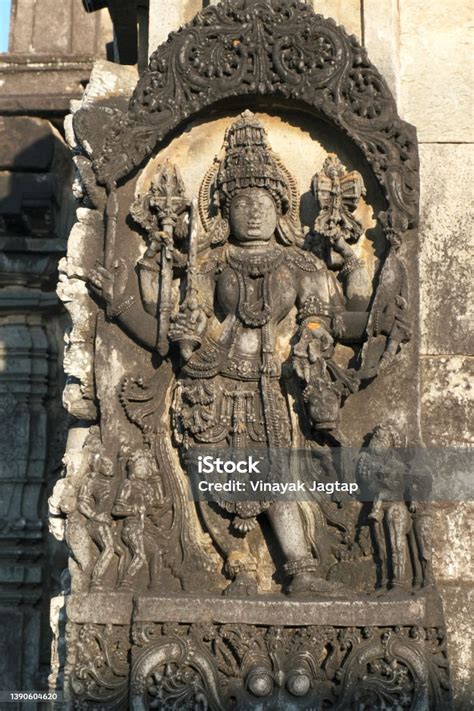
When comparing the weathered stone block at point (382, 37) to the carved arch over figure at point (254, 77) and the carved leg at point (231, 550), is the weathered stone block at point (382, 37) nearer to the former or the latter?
the carved arch over figure at point (254, 77)

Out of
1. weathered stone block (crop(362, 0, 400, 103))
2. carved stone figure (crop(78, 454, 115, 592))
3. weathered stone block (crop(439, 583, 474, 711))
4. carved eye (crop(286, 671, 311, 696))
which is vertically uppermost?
weathered stone block (crop(362, 0, 400, 103))

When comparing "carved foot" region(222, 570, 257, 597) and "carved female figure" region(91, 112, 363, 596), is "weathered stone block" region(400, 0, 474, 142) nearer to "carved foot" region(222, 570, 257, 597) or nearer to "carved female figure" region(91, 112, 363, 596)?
"carved female figure" region(91, 112, 363, 596)

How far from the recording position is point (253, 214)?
766cm

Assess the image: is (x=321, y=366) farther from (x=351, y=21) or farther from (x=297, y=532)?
(x=351, y=21)

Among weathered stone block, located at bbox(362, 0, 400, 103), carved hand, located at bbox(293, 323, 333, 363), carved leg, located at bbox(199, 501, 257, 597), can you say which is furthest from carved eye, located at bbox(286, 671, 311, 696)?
weathered stone block, located at bbox(362, 0, 400, 103)

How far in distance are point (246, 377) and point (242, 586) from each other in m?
1.22

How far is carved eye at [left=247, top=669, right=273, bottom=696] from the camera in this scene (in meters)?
6.87

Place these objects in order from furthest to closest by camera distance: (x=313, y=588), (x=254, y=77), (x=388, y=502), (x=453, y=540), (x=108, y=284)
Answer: (x=254, y=77), (x=108, y=284), (x=453, y=540), (x=388, y=502), (x=313, y=588)

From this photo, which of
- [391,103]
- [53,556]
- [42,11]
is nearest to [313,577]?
[391,103]

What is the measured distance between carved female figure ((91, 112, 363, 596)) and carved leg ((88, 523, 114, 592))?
583 mm

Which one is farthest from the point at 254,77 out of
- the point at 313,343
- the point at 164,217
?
the point at 313,343

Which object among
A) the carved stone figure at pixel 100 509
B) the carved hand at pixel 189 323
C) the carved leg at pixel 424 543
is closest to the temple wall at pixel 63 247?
the carved leg at pixel 424 543

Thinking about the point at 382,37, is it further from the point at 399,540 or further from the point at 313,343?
the point at 399,540

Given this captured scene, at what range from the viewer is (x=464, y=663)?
7.26 m
